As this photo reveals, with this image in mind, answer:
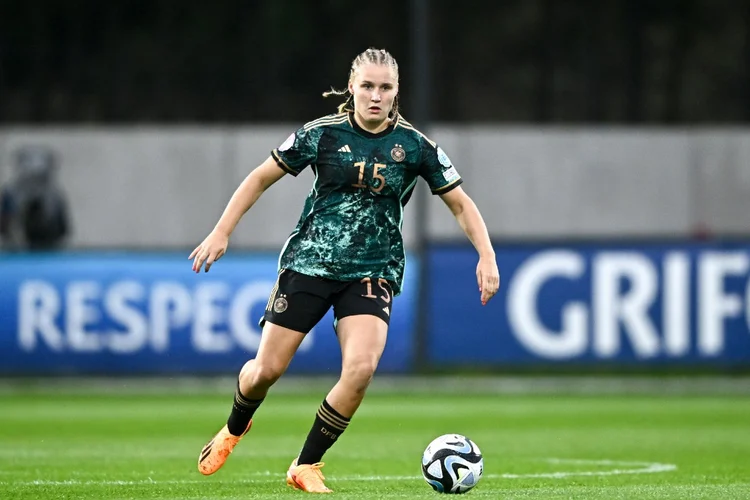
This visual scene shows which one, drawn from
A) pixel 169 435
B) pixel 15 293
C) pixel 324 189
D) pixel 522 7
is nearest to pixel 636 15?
pixel 522 7

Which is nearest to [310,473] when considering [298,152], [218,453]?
[218,453]

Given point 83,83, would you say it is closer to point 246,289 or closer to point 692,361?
point 246,289

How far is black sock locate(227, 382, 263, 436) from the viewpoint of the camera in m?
8.59

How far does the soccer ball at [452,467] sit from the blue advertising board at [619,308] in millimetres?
11329

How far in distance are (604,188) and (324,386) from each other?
899cm

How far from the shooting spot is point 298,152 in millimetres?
8312

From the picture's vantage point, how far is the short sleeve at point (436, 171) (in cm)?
834

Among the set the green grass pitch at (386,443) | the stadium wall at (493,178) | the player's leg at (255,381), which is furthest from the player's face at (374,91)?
the stadium wall at (493,178)

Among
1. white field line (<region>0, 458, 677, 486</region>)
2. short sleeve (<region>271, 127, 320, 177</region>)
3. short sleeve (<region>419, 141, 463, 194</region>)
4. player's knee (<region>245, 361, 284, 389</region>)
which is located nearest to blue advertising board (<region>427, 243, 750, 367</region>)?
white field line (<region>0, 458, 677, 486</region>)

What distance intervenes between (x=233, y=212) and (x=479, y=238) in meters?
1.32

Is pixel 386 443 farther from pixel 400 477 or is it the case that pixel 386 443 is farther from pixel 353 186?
pixel 353 186

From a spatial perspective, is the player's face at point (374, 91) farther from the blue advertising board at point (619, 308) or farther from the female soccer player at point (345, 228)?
the blue advertising board at point (619, 308)

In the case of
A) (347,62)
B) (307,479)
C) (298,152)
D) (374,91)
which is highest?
(347,62)

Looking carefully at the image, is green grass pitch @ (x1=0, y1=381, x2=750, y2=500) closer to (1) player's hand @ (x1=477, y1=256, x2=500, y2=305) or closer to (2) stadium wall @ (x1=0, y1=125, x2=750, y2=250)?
(1) player's hand @ (x1=477, y1=256, x2=500, y2=305)
